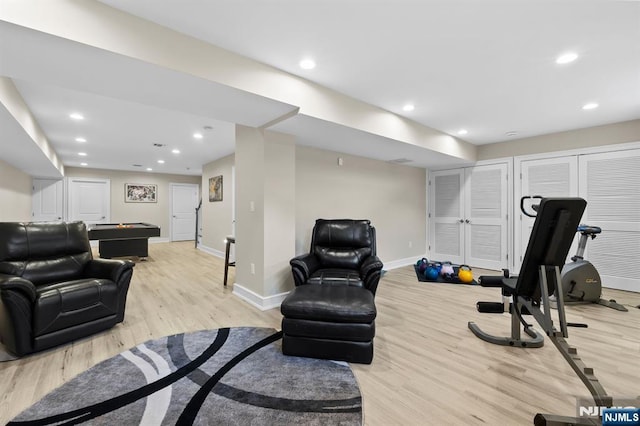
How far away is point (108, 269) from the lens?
2.71 meters

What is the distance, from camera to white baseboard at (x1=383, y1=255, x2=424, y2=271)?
17.2 feet

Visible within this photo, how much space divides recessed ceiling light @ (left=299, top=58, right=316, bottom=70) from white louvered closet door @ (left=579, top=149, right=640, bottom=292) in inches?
183

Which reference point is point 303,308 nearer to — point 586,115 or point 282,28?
point 282,28

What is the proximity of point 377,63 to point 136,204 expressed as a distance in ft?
29.7

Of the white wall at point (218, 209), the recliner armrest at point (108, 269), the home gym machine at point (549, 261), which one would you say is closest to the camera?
the home gym machine at point (549, 261)

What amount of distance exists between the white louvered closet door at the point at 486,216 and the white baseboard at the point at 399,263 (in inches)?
41.4

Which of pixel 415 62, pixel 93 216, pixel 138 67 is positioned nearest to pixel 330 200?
pixel 415 62

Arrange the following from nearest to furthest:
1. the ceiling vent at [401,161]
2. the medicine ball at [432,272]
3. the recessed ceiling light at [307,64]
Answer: the recessed ceiling light at [307,64] < the medicine ball at [432,272] < the ceiling vent at [401,161]

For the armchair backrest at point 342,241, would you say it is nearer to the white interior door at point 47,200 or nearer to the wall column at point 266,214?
the wall column at point 266,214

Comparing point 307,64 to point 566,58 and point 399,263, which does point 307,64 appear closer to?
point 566,58

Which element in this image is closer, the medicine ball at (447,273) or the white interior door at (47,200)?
the medicine ball at (447,273)

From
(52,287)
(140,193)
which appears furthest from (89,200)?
(52,287)

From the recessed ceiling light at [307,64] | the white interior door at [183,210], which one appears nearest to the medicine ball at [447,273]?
the recessed ceiling light at [307,64]

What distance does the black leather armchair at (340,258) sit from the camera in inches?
112
